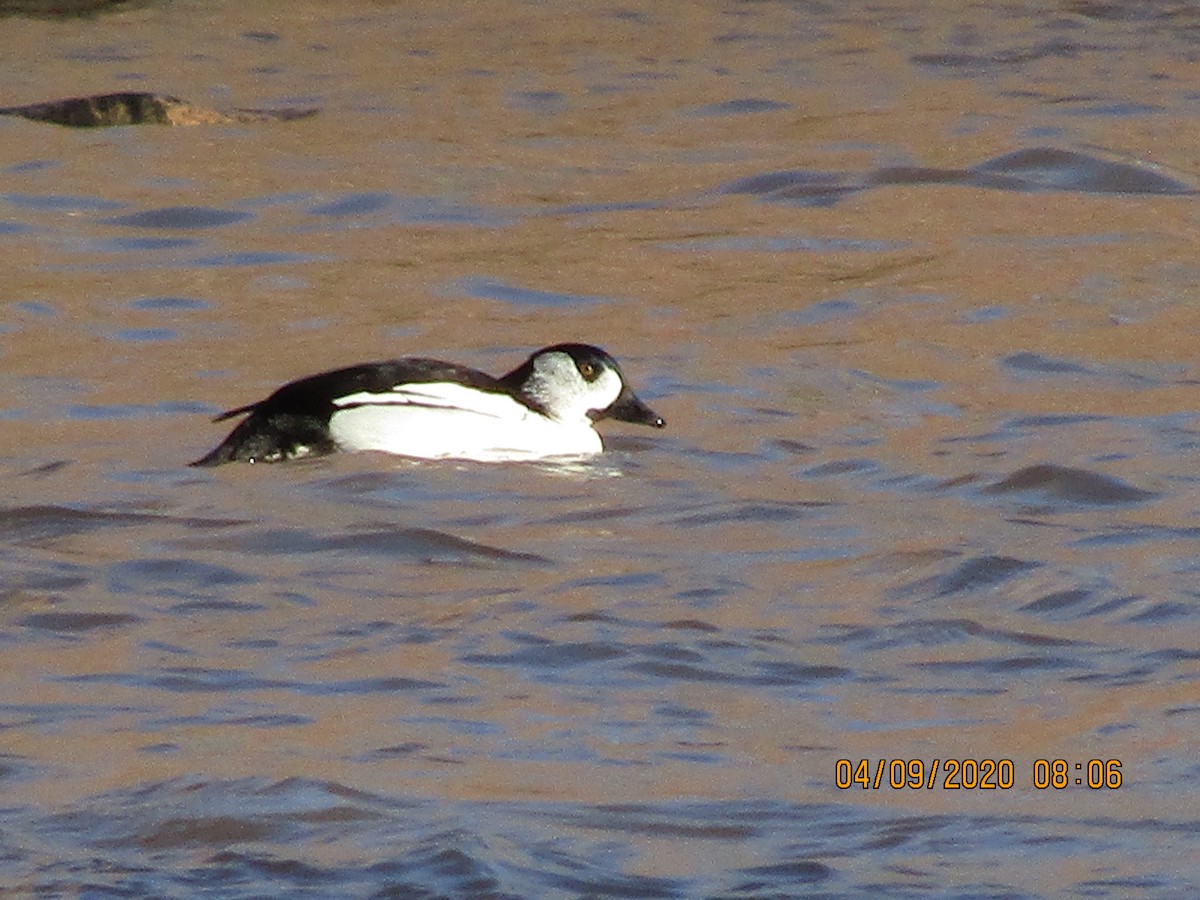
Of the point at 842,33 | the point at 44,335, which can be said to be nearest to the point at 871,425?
the point at 44,335

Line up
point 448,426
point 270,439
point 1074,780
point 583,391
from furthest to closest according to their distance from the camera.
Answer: point 583,391
point 448,426
point 270,439
point 1074,780

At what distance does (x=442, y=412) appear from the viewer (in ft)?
29.5

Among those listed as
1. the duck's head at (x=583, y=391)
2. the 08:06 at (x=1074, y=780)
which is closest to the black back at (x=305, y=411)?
the duck's head at (x=583, y=391)

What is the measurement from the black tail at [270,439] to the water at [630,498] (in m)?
0.15

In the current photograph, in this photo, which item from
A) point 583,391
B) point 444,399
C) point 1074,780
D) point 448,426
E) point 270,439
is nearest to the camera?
point 1074,780

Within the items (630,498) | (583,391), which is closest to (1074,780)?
(630,498)

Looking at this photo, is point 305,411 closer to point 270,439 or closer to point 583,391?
point 270,439

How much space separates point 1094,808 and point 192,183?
9546 millimetres

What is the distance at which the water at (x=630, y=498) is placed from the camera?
529 cm

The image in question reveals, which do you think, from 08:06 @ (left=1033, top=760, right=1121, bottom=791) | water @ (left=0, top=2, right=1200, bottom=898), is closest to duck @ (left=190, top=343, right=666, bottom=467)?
water @ (left=0, top=2, right=1200, bottom=898)

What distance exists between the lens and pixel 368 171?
14375 mm

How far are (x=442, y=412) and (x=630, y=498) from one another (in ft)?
2.65

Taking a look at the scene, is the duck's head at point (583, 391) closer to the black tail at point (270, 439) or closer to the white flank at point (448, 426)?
the white flank at point (448, 426)

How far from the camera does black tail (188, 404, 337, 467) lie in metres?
8.71
